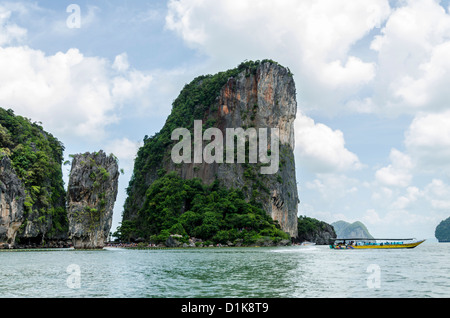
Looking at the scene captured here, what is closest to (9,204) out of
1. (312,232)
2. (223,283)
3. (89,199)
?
(89,199)

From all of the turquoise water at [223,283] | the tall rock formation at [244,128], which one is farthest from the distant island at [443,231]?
the turquoise water at [223,283]

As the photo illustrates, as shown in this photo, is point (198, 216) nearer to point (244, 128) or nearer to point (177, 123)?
point (244, 128)

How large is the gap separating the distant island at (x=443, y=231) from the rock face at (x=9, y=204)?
153951mm

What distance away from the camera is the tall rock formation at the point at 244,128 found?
8925 cm

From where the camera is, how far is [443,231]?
161500 mm

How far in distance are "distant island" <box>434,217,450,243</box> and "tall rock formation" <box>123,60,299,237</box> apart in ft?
303

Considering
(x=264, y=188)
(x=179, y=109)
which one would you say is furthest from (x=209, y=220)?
(x=179, y=109)

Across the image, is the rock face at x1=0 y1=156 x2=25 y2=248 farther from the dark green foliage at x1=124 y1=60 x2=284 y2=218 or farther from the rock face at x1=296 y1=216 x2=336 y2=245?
the rock face at x1=296 y1=216 x2=336 y2=245

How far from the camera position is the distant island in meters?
159

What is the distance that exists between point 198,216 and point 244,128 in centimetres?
2685

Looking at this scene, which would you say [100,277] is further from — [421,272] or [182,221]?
[182,221]

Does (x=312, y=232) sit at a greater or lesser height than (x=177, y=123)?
lesser

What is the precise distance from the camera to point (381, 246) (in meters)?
60.9
